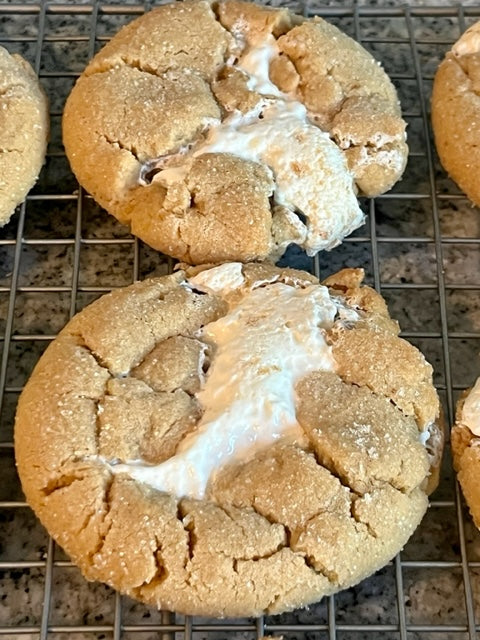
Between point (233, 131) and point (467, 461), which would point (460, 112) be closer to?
point (233, 131)

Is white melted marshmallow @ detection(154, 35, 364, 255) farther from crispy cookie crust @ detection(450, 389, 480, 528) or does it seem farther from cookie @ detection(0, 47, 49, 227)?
crispy cookie crust @ detection(450, 389, 480, 528)

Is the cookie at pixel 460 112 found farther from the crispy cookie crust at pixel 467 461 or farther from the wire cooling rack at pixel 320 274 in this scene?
the crispy cookie crust at pixel 467 461

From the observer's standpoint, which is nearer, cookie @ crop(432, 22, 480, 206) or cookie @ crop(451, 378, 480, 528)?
cookie @ crop(451, 378, 480, 528)

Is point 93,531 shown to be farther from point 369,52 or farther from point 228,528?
point 369,52

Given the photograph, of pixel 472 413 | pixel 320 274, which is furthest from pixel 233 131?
pixel 472 413

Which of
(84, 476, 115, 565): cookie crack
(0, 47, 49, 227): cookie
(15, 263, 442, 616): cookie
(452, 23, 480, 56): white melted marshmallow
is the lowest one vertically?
(84, 476, 115, 565): cookie crack

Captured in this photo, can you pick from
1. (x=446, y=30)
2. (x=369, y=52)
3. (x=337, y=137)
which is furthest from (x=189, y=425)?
(x=446, y=30)

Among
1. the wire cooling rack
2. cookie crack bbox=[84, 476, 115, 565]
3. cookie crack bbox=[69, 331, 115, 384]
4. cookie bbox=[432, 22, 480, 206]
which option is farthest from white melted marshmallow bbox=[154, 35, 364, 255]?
cookie crack bbox=[84, 476, 115, 565]
